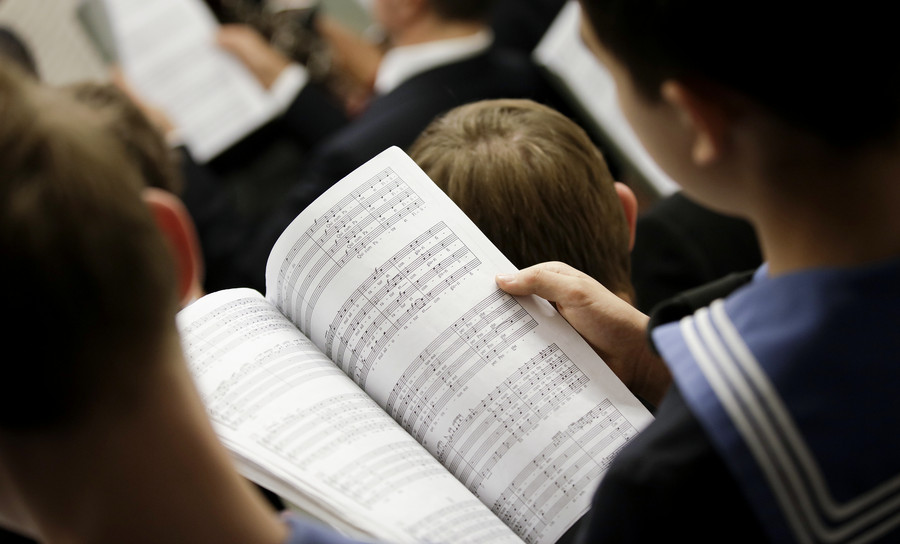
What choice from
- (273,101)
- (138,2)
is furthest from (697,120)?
(138,2)

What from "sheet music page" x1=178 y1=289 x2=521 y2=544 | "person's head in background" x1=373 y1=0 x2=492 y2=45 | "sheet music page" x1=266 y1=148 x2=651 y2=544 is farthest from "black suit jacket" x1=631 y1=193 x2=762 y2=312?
"person's head in background" x1=373 y1=0 x2=492 y2=45

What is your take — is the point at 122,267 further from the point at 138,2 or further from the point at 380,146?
the point at 138,2

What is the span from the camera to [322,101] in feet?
5.41

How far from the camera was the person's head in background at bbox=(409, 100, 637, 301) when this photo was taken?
0.70m

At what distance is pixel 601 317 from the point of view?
661 millimetres

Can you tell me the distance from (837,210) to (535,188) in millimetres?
325

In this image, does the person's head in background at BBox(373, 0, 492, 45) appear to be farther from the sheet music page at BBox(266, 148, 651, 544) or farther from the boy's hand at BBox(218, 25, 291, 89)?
the sheet music page at BBox(266, 148, 651, 544)

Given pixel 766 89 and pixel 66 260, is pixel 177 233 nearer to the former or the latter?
pixel 66 260

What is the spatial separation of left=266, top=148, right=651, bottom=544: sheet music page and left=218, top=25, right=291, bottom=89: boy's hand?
43.0 inches

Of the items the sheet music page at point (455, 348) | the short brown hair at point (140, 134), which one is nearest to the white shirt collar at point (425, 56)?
the short brown hair at point (140, 134)

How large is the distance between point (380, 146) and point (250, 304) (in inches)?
27.2

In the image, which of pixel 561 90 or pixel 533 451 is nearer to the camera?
pixel 533 451

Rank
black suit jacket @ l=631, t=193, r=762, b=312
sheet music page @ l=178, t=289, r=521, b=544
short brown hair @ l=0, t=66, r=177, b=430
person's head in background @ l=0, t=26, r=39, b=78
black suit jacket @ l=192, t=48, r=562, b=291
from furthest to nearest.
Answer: black suit jacket @ l=192, t=48, r=562, b=291
person's head in background @ l=0, t=26, r=39, b=78
black suit jacket @ l=631, t=193, r=762, b=312
sheet music page @ l=178, t=289, r=521, b=544
short brown hair @ l=0, t=66, r=177, b=430

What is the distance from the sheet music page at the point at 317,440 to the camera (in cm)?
53
